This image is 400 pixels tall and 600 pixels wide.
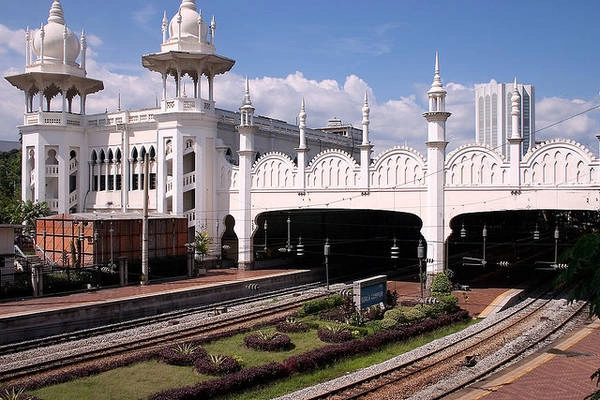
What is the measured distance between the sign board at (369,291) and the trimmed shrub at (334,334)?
8.60ft

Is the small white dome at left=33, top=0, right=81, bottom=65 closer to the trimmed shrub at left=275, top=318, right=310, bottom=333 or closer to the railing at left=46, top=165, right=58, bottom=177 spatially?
the railing at left=46, top=165, right=58, bottom=177

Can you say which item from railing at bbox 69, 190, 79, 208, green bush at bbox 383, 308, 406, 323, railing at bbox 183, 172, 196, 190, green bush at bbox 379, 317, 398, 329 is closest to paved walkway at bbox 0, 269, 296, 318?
railing at bbox 183, 172, 196, 190

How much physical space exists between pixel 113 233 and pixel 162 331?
Result: 1021 centimetres

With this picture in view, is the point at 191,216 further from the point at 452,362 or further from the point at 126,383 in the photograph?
the point at 452,362

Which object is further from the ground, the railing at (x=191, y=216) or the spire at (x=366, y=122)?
the spire at (x=366, y=122)

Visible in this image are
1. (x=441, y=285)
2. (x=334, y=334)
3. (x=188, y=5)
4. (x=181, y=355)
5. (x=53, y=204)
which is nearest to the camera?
(x=181, y=355)

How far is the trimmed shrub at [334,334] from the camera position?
20109mm

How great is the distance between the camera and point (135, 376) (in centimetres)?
1622

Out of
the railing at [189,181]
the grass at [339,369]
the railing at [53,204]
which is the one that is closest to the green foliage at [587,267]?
the grass at [339,369]

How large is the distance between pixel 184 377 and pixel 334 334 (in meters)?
6.10

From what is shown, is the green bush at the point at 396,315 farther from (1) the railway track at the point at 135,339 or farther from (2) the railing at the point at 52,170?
(2) the railing at the point at 52,170

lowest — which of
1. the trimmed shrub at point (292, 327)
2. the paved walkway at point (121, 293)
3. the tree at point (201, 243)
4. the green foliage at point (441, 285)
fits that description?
the trimmed shrub at point (292, 327)

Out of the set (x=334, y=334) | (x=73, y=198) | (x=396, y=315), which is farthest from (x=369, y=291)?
(x=73, y=198)

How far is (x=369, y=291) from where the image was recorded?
964 inches
